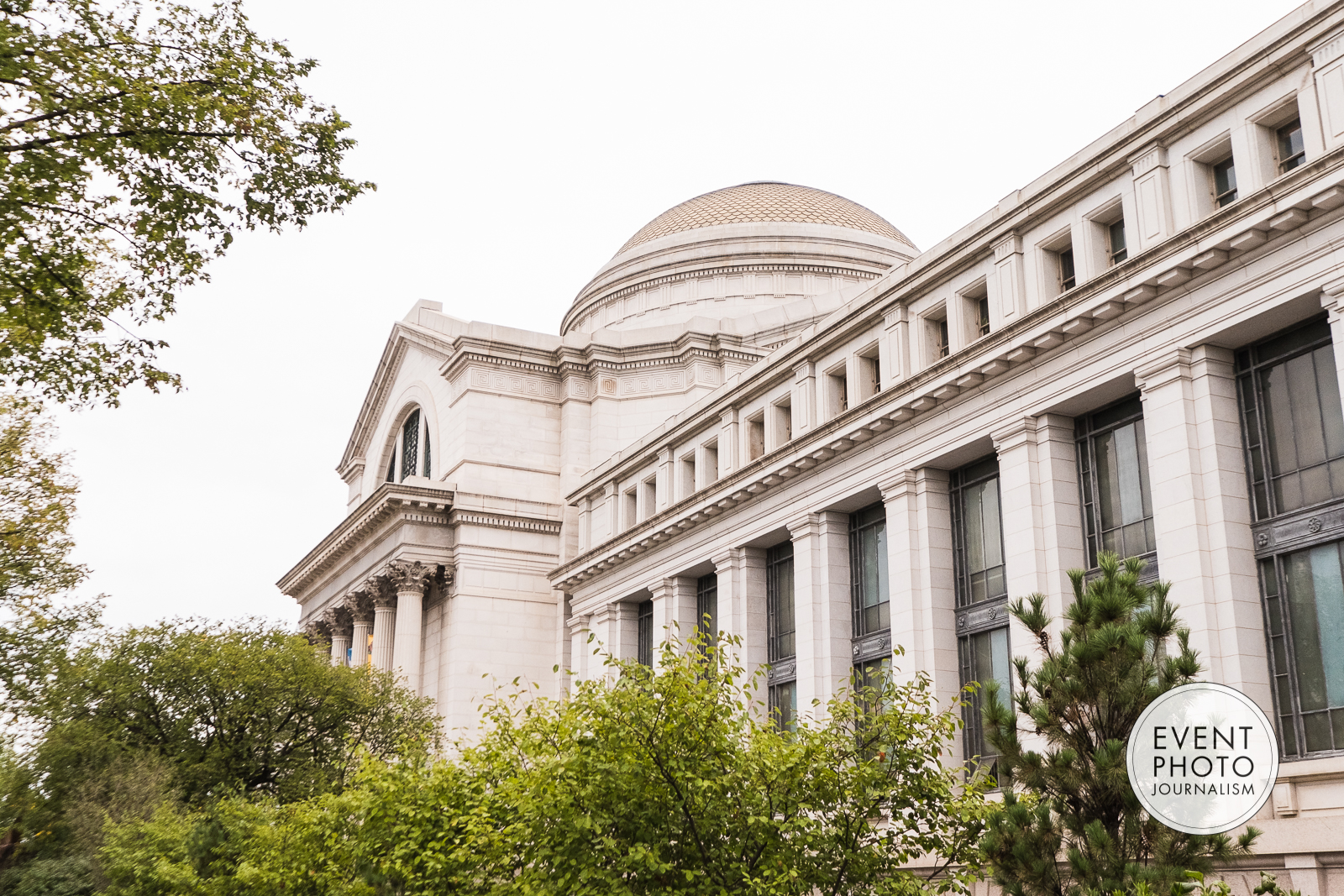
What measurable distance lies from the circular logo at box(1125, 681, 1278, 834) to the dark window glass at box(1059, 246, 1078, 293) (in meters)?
14.3

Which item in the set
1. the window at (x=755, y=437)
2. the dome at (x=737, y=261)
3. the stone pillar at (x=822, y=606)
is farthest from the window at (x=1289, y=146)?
the dome at (x=737, y=261)

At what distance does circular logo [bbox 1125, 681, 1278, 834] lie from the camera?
39.8 ft

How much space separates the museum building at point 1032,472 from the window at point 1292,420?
45 mm

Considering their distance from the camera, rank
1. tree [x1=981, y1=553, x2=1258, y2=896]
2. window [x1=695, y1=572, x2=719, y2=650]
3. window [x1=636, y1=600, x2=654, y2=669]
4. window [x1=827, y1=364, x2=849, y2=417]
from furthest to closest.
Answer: window [x1=636, y1=600, x2=654, y2=669]
window [x1=695, y1=572, x2=719, y2=650]
window [x1=827, y1=364, x2=849, y2=417]
tree [x1=981, y1=553, x2=1258, y2=896]

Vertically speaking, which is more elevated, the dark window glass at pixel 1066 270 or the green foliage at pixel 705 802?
the dark window glass at pixel 1066 270

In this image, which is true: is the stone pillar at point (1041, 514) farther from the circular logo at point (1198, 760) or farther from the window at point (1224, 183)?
the circular logo at point (1198, 760)

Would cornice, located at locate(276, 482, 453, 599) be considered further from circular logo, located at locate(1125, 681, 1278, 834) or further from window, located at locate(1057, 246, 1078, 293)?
circular logo, located at locate(1125, 681, 1278, 834)

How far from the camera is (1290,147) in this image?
69.7ft

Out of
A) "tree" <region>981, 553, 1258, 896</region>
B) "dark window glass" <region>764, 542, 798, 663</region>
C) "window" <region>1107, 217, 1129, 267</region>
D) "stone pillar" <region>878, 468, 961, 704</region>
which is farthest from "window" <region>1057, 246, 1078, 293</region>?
"tree" <region>981, 553, 1258, 896</region>

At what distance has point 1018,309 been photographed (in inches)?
1014

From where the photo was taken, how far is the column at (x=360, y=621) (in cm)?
5388

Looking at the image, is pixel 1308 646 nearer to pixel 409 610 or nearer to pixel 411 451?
pixel 409 610

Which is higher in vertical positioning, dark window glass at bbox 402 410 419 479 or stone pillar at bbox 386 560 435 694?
dark window glass at bbox 402 410 419 479

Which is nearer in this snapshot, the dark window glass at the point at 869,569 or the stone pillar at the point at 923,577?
the stone pillar at the point at 923,577
